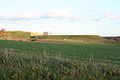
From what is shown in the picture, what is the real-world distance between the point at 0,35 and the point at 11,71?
108 meters

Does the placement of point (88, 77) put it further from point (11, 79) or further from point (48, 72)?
point (11, 79)

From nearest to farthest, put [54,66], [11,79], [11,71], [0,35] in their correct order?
[11,79]
[11,71]
[54,66]
[0,35]

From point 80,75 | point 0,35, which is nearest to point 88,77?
point 80,75

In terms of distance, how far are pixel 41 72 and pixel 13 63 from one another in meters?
2.35

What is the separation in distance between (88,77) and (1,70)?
11.7 feet

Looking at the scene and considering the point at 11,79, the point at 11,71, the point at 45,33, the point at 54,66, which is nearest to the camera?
the point at 11,79

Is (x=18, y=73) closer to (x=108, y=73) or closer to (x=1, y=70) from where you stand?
(x=1, y=70)

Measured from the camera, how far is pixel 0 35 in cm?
10881

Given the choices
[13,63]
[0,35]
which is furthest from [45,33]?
[13,63]

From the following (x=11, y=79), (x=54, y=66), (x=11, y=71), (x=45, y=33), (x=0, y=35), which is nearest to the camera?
(x=11, y=79)

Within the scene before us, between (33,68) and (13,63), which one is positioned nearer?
(33,68)

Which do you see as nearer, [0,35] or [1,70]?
[1,70]

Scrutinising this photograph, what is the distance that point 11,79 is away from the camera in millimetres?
6258

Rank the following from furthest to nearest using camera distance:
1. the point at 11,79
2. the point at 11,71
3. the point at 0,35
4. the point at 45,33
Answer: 1. the point at 45,33
2. the point at 0,35
3. the point at 11,71
4. the point at 11,79
